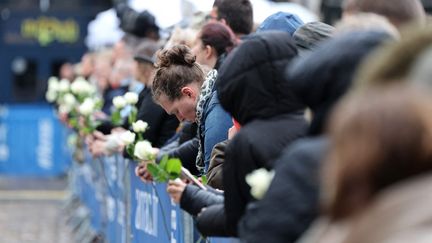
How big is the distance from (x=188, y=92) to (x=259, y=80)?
2795 millimetres

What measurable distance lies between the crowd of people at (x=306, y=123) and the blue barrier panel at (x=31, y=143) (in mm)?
15055

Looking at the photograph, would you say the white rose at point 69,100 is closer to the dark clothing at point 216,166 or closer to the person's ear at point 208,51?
the person's ear at point 208,51

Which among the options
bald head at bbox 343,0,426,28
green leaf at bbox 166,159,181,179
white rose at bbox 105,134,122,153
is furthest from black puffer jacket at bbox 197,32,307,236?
white rose at bbox 105,134,122,153

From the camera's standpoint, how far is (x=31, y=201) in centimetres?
2153

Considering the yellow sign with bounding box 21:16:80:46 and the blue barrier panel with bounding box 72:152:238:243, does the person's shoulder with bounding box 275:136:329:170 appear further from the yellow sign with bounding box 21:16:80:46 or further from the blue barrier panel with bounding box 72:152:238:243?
the yellow sign with bounding box 21:16:80:46

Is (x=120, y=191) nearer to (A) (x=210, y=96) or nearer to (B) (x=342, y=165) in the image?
(A) (x=210, y=96)

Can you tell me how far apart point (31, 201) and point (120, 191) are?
10.5m

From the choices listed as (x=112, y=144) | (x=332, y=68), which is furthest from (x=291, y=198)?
(x=112, y=144)

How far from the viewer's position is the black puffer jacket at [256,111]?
190 inches

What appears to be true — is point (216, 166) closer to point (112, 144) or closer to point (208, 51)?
point (208, 51)

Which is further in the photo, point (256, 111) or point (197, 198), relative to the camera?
point (197, 198)

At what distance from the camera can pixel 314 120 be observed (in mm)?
4145


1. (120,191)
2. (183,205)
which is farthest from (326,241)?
(120,191)

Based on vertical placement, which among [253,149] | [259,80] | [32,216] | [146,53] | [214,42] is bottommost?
[32,216]
